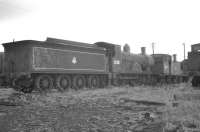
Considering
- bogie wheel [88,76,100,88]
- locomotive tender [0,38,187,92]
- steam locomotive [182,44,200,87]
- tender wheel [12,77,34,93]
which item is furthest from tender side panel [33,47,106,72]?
steam locomotive [182,44,200,87]

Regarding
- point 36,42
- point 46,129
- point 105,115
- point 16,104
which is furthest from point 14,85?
point 46,129

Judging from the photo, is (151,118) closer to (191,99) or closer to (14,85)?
(191,99)

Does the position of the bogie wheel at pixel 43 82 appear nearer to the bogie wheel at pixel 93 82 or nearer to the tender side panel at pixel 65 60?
the tender side panel at pixel 65 60

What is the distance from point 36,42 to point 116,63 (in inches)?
297

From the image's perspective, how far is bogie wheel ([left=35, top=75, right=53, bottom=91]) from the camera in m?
15.3

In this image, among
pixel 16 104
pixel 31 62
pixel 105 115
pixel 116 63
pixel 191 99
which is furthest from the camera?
pixel 116 63

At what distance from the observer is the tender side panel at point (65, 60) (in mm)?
15289

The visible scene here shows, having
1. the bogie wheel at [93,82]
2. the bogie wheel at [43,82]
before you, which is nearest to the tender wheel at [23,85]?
the bogie wheel at [43,82]

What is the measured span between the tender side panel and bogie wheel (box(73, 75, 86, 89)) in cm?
55

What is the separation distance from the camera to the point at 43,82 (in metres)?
15.6

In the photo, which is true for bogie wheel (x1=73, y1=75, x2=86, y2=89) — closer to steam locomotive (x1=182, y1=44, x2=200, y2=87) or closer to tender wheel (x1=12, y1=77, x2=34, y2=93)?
tender wheel (x1=12, y1=77, x2=34, y2=93)

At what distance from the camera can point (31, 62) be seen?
1488 cm

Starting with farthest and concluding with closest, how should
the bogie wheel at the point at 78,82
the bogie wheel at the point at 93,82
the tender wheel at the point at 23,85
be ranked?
the bogie wheel at the point at 93,82
the bogie wheel at the point at 78,82
the tender wheel at the point at 23,85

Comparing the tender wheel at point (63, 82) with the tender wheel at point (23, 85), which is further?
the tender wheel at point (63, 82)
